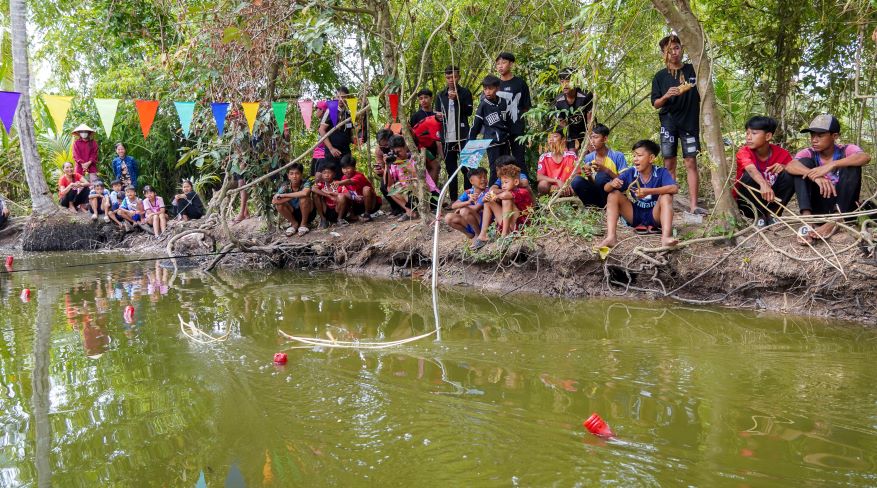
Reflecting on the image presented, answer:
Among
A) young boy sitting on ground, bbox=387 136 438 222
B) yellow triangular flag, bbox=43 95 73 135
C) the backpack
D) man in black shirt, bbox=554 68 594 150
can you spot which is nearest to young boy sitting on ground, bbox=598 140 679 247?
man in black shirt, bbox=554 68 594 150

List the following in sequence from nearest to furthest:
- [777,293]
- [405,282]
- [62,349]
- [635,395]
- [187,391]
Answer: [635,395]
[187,391]
[62,349]
[777,293]
[405,282]

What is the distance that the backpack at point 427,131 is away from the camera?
24.6 feet

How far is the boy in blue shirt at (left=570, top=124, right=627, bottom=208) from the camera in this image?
19.4 ft

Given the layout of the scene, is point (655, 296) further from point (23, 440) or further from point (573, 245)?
point (23, 440)

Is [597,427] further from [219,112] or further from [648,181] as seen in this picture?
[219,112]

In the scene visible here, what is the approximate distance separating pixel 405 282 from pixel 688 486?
476 cm

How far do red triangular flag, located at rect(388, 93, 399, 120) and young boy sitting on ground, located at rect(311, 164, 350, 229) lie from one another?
1.05 metres

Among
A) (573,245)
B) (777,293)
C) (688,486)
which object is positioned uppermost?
(573,245)

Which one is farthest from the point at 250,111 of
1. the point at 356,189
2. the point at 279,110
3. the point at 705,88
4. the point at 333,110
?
the point at 705,88

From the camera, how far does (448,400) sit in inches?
123

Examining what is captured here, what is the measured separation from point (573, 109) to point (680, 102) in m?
1.01

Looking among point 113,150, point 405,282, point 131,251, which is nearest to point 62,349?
point 405,282

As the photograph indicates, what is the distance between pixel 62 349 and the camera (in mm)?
4281

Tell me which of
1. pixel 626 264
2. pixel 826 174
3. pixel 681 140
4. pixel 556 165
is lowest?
pixel 626 264
